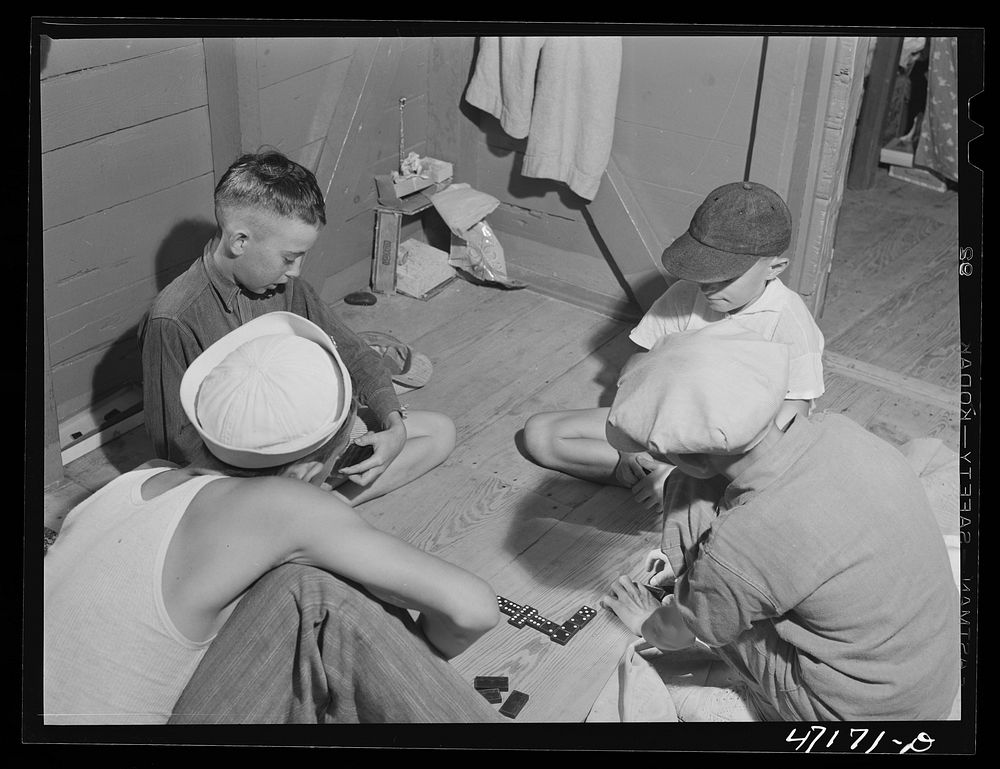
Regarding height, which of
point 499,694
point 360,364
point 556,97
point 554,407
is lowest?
point 499,694

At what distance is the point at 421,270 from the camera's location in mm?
3561

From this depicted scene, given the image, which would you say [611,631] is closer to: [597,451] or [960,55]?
[597,451]

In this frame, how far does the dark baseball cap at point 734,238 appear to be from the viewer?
2352 millimetres

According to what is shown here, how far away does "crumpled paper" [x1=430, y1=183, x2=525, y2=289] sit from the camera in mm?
3559

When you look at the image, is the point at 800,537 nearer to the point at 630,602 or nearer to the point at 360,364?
the point at 630,602

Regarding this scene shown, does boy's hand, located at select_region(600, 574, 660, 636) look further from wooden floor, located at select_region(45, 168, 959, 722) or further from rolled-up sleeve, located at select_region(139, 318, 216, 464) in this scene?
rolled-up sleeve, located at select_region(139, 318, 216, 464)

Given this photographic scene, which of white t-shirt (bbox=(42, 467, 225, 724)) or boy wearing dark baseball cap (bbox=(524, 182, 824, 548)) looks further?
boy wearing dark baseball cap (bbox=(524, 182, 824, 548))

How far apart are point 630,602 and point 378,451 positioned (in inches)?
26.9

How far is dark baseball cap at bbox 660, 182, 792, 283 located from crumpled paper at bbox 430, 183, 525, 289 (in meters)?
1.25

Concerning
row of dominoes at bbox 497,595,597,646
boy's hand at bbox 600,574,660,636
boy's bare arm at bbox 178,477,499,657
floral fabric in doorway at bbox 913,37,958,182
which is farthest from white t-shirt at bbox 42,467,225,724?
floral fabric in doorway at bbox 913,37,958,182

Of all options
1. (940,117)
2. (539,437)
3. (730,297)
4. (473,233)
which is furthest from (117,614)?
(940,117)

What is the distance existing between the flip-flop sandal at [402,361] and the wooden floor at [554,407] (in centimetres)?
4

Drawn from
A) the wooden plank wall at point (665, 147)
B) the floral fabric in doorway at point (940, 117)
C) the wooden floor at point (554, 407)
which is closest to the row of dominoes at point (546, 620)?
the wooden floor at point (554, 407)

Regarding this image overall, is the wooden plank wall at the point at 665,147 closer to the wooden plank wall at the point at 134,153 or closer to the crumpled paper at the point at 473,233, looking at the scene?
the crumpled paper at the point at 473,233
